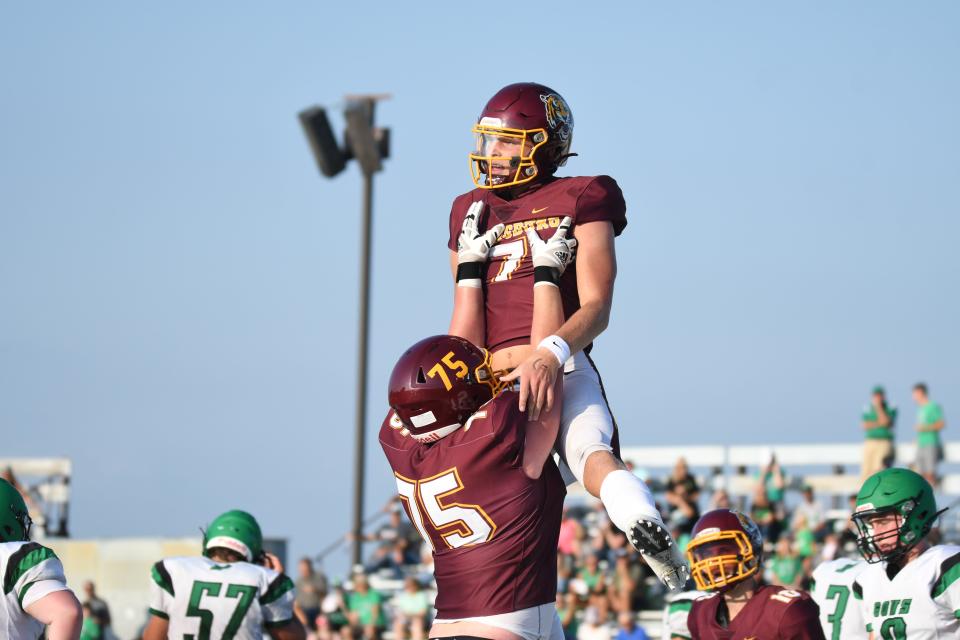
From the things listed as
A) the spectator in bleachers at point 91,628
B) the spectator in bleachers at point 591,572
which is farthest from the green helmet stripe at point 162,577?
the spectator in bleachers at point 591,572

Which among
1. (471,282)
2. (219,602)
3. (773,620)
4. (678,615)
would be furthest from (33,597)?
(678,615)

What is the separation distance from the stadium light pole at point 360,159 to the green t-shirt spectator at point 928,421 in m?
7.78

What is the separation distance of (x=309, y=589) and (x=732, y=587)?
1082cm

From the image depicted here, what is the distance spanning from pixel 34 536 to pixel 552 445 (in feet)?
64.0

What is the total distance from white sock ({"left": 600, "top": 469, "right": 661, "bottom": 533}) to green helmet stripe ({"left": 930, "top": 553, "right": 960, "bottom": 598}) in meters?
2.22

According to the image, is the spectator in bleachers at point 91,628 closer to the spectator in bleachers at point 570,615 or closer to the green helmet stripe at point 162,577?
the spectator in bleachers at point 570,615

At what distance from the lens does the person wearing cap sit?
1775cm

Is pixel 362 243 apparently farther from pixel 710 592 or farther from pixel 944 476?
pixel 710 592

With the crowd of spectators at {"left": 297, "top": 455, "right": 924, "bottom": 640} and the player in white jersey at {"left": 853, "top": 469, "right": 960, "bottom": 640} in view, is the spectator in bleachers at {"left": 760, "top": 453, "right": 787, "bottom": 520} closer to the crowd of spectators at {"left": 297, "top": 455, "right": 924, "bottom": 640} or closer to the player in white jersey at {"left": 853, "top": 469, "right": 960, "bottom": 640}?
the crowd of spectators at {"left": 297, "top": 455, "right": 924, "bottom": 640}

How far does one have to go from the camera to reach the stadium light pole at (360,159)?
21.9 meters

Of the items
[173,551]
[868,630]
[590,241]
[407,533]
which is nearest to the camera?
[590,241]

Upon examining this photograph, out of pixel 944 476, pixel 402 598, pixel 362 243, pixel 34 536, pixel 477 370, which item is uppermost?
pixel 477 370

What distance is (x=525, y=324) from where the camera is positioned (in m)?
5.88

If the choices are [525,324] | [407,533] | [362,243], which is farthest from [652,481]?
[525,324]
